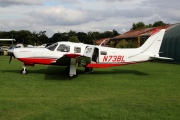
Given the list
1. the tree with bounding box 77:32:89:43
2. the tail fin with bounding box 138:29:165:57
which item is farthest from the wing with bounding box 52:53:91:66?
the tree with bounding box 77:32:89:43

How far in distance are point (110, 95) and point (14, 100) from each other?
9.89 feet

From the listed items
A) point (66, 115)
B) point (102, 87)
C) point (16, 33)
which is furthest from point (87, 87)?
point (16, 33)

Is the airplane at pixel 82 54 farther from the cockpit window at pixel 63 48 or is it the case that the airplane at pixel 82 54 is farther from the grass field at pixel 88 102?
the grass field at pixel 88 102

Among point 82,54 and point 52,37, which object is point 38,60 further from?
point 52,37

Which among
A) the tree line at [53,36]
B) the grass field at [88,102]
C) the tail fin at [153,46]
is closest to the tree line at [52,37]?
the tree line at [53,36]

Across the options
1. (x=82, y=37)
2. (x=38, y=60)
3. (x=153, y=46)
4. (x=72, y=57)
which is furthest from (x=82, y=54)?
(x=82, y=37)

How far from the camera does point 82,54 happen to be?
513 inches

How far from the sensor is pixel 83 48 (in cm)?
1319

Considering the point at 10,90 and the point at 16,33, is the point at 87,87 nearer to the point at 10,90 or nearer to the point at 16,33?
the point at 10,90

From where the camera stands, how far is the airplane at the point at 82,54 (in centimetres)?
1279

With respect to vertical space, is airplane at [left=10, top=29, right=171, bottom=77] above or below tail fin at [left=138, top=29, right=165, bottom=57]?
below

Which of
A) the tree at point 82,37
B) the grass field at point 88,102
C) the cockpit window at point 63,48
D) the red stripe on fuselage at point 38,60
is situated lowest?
the grass field at point 88,102

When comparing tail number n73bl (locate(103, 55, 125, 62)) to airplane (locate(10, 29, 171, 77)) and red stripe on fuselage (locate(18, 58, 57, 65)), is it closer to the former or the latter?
airplane (locate(10, 29, 171, 77))

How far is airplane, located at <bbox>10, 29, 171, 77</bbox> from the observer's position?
12.8 metres
